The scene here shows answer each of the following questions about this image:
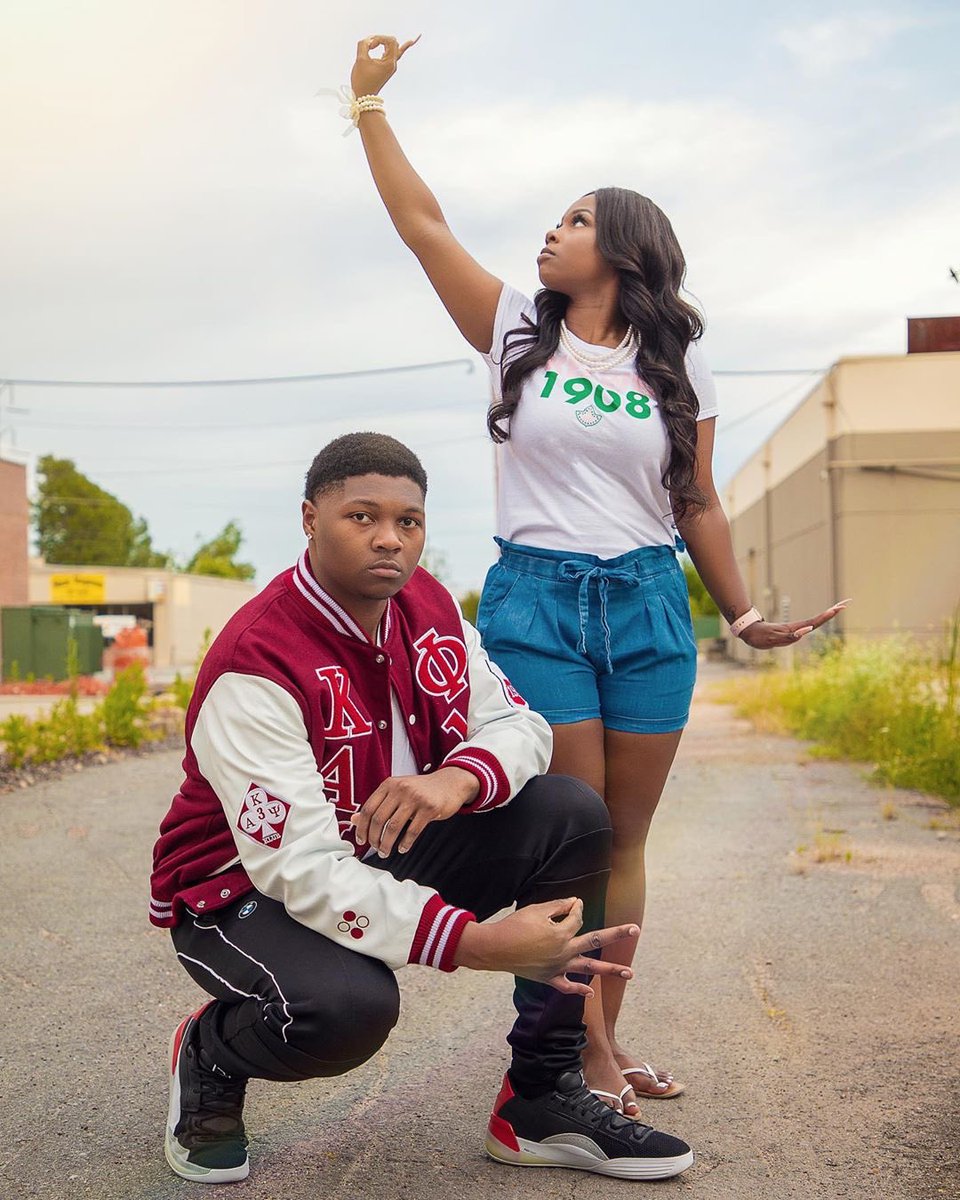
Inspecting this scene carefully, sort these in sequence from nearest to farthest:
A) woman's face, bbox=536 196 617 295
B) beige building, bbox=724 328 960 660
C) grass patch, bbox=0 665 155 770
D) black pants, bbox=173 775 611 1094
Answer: black pants, bbox=173 775 611 1094, woman's face, bbox=536 196 617 295, grass patch, bbox=0 665 155 770, beige building, bbox=724 328 960 660

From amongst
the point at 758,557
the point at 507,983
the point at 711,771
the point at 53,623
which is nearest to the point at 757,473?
the point at 758,557

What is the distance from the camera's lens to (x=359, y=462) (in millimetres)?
2512

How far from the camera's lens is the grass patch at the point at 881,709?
779cm

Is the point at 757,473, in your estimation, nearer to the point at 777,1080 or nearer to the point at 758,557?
the point at 758,557

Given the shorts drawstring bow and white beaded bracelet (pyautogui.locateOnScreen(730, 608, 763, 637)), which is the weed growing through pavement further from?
the shorts drawstring bow

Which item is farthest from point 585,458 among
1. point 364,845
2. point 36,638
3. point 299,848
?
point 36,638

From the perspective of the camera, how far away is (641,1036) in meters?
3.47

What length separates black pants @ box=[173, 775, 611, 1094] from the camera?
7.59 ft

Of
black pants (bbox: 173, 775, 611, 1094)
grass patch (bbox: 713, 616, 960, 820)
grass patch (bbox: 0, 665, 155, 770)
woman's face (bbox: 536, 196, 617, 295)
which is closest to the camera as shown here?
black pants (bbox: 173, 775, 611, 1094)

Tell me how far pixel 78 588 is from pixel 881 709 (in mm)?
50807

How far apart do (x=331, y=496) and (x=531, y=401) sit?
554 millimetres

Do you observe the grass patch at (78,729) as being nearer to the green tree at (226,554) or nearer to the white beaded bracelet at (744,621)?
the white beaded bracelet at (744,621)

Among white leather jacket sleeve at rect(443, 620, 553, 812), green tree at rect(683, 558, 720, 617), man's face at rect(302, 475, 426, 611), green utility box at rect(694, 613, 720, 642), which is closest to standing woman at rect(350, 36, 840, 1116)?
white leather jacket sleeve at rect(443, 620, 553, 812)

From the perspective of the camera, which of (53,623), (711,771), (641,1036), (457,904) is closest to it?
(457,904)
